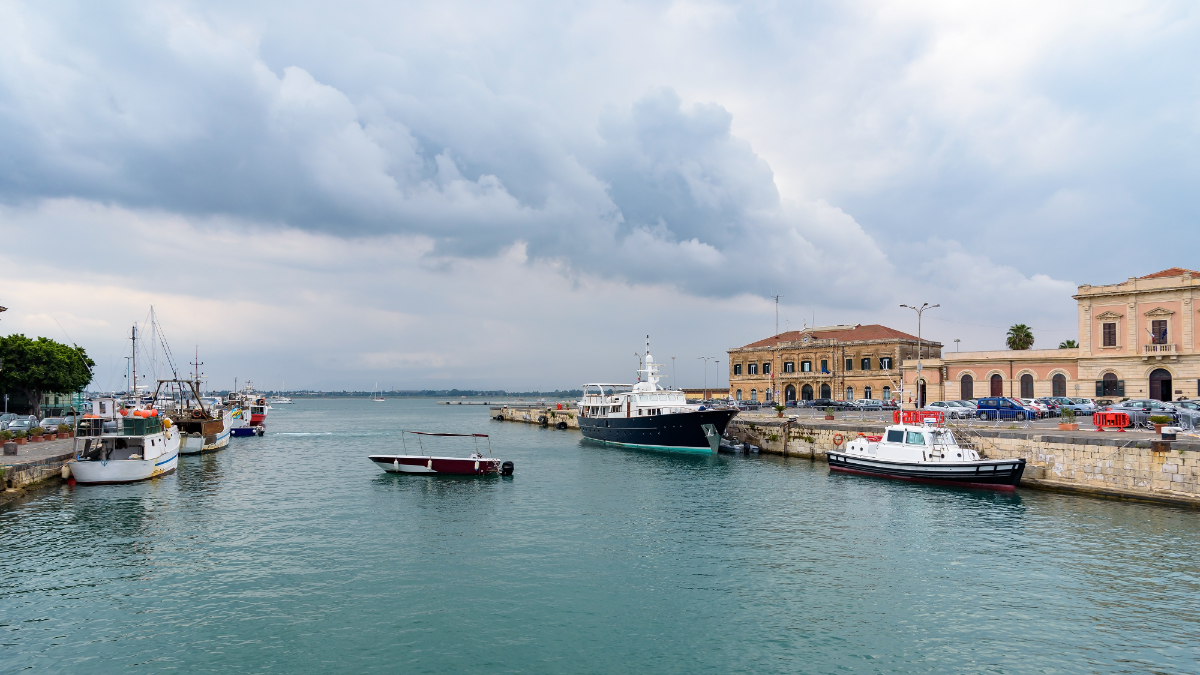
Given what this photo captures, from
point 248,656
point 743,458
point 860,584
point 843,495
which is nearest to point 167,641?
point 248,656

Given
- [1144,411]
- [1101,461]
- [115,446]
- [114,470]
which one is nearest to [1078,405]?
[1144,411]

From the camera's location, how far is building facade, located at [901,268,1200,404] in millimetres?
59469

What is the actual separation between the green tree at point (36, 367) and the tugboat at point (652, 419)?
2267 inches

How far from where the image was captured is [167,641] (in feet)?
50.2

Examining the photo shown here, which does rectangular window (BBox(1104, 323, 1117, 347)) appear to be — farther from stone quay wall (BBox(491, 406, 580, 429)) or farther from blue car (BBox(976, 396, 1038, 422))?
stone quay wall (BBox(491, 406, 580, 429))

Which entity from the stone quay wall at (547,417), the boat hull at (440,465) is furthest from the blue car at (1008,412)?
the stone quay wall at (547,417)

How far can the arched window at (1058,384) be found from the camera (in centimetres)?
6851

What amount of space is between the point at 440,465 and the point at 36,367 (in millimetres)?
55219

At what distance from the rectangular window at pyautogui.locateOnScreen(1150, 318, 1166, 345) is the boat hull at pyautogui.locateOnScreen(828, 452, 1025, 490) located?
4063cm

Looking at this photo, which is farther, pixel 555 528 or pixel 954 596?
pixel 555 528

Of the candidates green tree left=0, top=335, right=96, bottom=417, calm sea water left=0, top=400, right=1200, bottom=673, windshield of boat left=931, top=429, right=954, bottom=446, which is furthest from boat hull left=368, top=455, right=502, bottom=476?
green tree left=0, top=335, right=96, bottom=417

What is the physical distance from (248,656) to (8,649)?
18.2ft

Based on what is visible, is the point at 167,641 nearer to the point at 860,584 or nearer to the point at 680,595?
the point at 680,595

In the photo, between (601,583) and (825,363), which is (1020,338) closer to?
(825,363)
